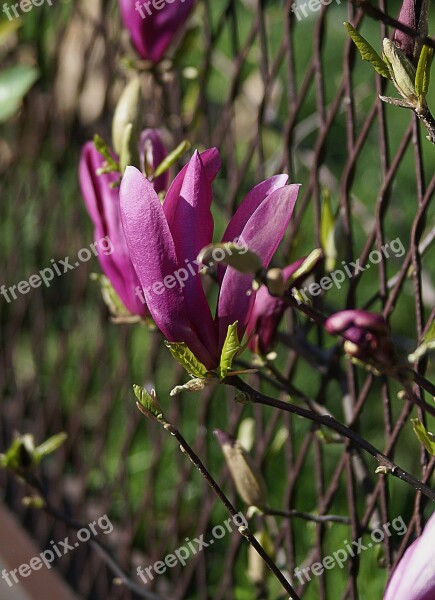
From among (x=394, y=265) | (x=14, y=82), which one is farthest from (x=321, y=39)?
(x=394, y=265)

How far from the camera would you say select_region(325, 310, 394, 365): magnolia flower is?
0.53 m

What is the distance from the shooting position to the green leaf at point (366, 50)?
63 centimetres

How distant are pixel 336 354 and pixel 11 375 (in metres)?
1.24

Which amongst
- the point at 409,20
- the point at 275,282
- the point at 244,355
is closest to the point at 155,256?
the point at 275,282

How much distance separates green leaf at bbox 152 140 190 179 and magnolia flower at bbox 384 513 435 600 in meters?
0.40

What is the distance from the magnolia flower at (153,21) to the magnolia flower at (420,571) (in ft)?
2.28

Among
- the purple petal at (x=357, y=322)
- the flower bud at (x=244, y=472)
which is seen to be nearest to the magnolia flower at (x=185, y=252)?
→ the purple petal at (x=357, y=322)

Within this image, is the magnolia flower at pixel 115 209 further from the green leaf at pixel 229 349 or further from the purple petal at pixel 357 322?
the purple petal at pixel 357 322

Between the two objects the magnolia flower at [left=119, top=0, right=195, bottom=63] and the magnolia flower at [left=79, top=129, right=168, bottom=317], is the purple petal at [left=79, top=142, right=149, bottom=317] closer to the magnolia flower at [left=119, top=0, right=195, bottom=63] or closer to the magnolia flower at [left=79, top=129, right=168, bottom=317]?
the magnolia flower at [left=79, top=129, right=168, bottom=317]

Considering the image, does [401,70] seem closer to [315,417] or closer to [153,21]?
[315,417]

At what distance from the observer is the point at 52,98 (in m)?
1.70

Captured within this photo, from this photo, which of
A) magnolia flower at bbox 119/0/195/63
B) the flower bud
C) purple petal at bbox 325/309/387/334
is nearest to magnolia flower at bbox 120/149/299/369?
purple petal at bbox 325/309/387/334

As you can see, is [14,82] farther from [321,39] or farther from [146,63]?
[321,39]

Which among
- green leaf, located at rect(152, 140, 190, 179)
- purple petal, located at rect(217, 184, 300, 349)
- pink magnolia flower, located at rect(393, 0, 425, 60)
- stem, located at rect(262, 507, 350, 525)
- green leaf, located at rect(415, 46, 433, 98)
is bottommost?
stem, located at rect(262, 507, 350, 525)
